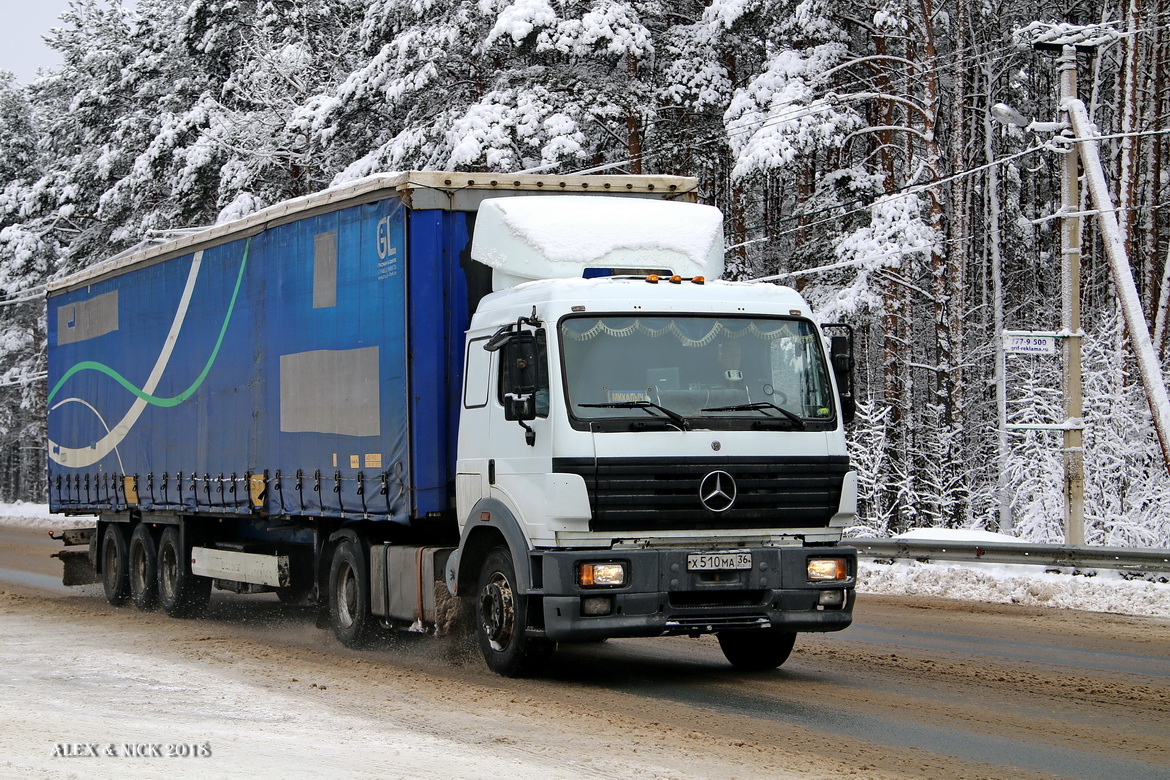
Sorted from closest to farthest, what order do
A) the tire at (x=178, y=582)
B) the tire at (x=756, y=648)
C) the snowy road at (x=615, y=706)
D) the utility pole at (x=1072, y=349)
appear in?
the snowy road at (x=615, y=706)
the tire at (x=756, y=648)
the tire at (x=178, y=582)
the utility pole at (x=1072, y=349)

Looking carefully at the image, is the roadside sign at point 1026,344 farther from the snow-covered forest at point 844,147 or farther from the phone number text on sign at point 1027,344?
the snow-covered forest at point 844,147

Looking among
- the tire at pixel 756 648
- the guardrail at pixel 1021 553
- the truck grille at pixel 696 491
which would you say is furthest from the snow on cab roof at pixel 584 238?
the guardrail at pixel 1021 553

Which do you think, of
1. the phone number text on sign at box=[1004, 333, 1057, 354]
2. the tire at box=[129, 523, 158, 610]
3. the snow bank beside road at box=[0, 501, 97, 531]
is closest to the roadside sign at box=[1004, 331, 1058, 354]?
the phone number text on sign at box=[1004, 333, 1057, 354]

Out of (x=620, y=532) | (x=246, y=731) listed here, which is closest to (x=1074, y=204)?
(x=620, y=532)

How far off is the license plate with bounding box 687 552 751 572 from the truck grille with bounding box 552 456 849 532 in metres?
0.19

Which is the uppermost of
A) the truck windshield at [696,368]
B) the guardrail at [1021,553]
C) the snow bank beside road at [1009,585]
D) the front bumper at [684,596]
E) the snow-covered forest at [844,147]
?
the snow-covered forest at [844,147]

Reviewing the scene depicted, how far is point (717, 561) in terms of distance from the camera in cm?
988

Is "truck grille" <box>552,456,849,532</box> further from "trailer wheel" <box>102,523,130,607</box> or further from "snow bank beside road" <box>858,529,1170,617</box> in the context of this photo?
"trailer wheel" <box>102,523,130,607</box>

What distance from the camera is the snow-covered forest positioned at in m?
23.7

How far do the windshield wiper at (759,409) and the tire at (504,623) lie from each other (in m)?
1.83

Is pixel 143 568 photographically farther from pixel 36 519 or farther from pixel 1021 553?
pixel 36 519

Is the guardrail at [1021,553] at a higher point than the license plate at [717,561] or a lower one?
lower

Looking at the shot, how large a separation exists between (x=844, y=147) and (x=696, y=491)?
70.9ft

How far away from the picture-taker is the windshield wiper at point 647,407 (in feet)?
31.9
